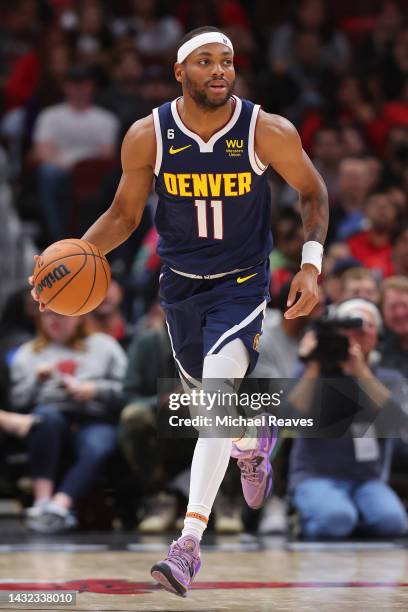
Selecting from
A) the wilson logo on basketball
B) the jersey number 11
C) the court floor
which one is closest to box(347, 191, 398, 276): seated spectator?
the court floor

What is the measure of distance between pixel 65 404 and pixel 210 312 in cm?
286

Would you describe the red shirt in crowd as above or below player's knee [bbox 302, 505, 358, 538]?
above

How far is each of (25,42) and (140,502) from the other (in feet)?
24.3

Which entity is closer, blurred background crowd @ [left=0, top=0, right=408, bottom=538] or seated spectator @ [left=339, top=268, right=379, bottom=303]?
blurred background crowd @ [left=0, top=0, right=408, bottom=538]

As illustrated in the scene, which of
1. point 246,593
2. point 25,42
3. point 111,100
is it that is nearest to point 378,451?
point 246,593

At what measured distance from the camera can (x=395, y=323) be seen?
7934 millimetres

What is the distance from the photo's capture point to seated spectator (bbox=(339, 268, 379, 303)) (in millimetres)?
7922

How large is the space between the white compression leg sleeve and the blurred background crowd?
2.22 metres

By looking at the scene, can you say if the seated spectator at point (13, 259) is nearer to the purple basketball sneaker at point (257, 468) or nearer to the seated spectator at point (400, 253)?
the seated spectator at point (400, 253)

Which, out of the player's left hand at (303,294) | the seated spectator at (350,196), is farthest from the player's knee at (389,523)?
the seated spectator at (350,196)

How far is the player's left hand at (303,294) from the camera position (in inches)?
193

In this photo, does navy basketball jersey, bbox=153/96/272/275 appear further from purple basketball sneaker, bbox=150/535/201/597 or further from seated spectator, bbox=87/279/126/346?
seated spectator, bbox=87/279/126/346

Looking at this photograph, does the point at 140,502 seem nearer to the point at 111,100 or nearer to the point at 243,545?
the point at 243,545

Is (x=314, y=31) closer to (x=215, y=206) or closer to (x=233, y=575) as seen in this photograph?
(x=215, y=206)
